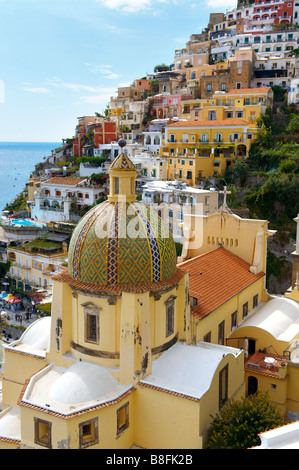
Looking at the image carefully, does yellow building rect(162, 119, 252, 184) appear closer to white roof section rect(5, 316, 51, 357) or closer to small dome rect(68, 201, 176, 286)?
white roof section rect(5, 316, 51, 357)

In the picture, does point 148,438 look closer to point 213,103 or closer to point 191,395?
point 191,395

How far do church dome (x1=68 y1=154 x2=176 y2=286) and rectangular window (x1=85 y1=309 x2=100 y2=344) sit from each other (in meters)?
1.05

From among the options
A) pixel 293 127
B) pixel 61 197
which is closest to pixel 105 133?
pixel 61 197

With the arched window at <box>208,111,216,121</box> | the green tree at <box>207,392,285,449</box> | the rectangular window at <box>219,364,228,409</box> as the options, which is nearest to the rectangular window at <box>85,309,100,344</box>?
the rectangular window at <box>219,364,228,409</box>

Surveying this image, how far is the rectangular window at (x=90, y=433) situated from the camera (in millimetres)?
12219

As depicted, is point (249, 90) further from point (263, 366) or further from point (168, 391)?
point (168, 391)

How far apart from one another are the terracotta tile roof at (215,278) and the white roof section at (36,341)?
218 inches

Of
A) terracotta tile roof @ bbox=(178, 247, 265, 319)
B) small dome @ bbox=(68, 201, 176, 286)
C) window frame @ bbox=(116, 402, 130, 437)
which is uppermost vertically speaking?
small dome @ bbox=(68, 201, 176, 286)

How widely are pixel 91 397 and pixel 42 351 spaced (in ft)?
12.9

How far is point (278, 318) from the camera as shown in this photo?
2027cm

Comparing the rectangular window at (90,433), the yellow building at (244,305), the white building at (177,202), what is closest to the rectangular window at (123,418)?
the rectangular window at (90,433)

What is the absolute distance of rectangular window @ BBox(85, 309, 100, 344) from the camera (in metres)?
14.0

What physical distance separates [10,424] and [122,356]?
4.92m

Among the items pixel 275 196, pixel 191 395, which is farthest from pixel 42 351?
pixel 275 196
